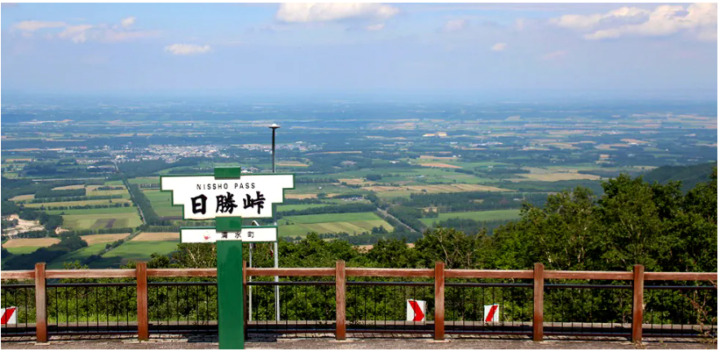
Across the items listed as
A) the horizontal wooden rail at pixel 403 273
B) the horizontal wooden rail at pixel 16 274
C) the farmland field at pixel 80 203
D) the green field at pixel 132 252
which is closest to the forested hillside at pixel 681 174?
the green field at pixel 132 252

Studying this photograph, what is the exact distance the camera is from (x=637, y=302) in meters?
8.77

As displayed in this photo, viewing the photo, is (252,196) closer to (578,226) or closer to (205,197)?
(205,197)

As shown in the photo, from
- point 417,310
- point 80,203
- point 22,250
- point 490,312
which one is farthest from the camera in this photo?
point 80,203

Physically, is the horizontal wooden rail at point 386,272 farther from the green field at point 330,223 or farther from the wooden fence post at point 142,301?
the green field at point 330,223

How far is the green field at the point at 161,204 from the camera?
88.7m

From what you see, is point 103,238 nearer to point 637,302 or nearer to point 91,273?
point 91,273

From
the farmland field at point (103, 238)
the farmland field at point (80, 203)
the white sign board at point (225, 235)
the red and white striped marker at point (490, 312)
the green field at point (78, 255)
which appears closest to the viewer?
the white sign board at point (225, 235)

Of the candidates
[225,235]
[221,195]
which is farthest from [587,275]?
[221,195]

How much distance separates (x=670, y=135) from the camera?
181 m

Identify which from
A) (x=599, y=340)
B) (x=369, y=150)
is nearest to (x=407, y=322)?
(x=599, y=340)

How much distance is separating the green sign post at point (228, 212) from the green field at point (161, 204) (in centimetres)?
7994

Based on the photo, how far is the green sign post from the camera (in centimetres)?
838

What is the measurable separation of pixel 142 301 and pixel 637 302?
19.7ft

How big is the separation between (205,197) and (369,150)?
154009 millimetres
